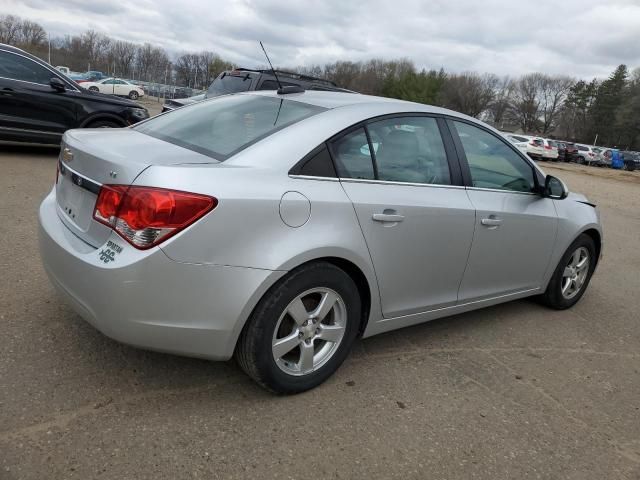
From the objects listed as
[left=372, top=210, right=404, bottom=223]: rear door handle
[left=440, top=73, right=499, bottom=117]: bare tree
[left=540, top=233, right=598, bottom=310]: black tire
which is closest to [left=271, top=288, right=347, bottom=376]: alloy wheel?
[left=372, top=210, right=404, bottom=223]: rear door handle

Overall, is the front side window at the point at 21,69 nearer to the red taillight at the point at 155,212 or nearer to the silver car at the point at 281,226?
the silver car at the point at 281,226

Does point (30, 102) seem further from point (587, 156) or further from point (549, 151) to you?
point (587, 156)

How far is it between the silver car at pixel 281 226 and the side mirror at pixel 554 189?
12.9 inches

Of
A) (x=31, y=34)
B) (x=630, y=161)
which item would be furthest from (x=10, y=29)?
(x=630, y=161)

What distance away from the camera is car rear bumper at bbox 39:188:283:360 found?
2.27 meters

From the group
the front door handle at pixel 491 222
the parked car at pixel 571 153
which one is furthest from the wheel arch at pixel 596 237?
the parked car at pixel 571 153

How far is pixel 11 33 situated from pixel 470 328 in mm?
95929

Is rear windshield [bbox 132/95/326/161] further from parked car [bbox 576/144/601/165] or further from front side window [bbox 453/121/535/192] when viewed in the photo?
parked car [bbox 576/144/601/165]

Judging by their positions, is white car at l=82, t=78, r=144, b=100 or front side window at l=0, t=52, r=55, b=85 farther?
white car at l=82, t=78, r=144, b=100

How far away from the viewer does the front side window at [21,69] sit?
8125 millimetres

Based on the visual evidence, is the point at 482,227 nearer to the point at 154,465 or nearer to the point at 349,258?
the point at 349,258

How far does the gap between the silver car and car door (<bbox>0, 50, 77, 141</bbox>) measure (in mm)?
5975

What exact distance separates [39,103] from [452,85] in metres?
93.9

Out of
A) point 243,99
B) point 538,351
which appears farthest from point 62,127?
point 538,351
